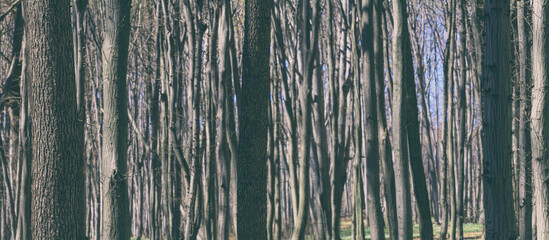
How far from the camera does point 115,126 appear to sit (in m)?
8.64

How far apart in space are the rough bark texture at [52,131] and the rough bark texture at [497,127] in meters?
5.48

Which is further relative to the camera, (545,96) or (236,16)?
(236,16)

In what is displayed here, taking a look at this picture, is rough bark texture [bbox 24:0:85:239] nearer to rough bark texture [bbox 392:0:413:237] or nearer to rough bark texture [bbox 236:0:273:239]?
rough bark texture [bbox 236:0:273:239]

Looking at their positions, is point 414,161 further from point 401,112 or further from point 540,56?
point 540,56

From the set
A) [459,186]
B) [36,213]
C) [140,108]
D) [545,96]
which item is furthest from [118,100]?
[140,108]

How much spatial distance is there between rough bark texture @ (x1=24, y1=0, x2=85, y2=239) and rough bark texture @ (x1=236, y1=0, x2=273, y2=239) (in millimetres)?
2381

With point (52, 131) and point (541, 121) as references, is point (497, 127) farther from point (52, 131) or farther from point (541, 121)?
point (52, 131)

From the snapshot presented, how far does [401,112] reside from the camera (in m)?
7.91

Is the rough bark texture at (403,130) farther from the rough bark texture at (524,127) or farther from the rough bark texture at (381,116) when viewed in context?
the rough bark texture at (524,127)

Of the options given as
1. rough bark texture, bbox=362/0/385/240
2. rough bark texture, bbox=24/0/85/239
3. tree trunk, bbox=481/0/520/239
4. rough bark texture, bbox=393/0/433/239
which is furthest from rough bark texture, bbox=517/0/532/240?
rough bark texture, bbox=24/0/85/239

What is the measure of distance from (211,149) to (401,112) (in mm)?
7137

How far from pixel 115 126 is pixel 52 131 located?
0.97 metres

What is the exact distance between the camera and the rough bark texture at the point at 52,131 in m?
7.92

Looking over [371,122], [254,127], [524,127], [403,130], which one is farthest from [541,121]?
[254,127]
